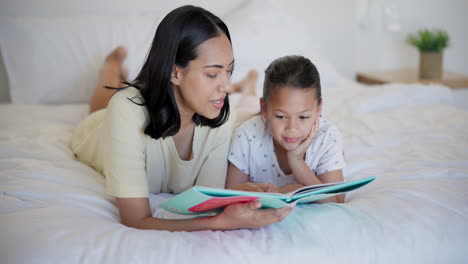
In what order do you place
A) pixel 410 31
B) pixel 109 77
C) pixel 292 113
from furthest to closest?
1. pixel 410 31
2. pixel 109 77
3. pixel 292 113

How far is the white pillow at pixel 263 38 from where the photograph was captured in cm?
219

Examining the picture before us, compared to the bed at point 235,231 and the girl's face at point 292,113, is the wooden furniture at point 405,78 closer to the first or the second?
the bed at point 235,231

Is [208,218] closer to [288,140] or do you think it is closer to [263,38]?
[288,140]

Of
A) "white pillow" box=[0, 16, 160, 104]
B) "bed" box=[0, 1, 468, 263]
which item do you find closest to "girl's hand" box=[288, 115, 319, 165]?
"bed" box=[0, 1, 468, 263]

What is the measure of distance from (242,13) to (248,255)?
173cm

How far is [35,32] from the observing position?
6.81 ft

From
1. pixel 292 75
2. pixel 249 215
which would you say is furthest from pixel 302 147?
pixel 249 215

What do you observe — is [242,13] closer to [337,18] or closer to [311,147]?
[337,18]

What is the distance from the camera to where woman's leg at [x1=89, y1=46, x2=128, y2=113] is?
1.84m

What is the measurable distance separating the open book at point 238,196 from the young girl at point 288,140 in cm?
18

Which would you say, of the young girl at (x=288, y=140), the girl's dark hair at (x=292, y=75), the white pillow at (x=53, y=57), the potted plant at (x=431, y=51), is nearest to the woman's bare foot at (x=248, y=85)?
the white pillow at (x=53, y=57)

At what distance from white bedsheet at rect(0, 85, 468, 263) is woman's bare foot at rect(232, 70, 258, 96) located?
0.56 m

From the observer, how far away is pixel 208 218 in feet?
3.21

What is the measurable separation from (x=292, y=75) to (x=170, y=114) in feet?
1.03
